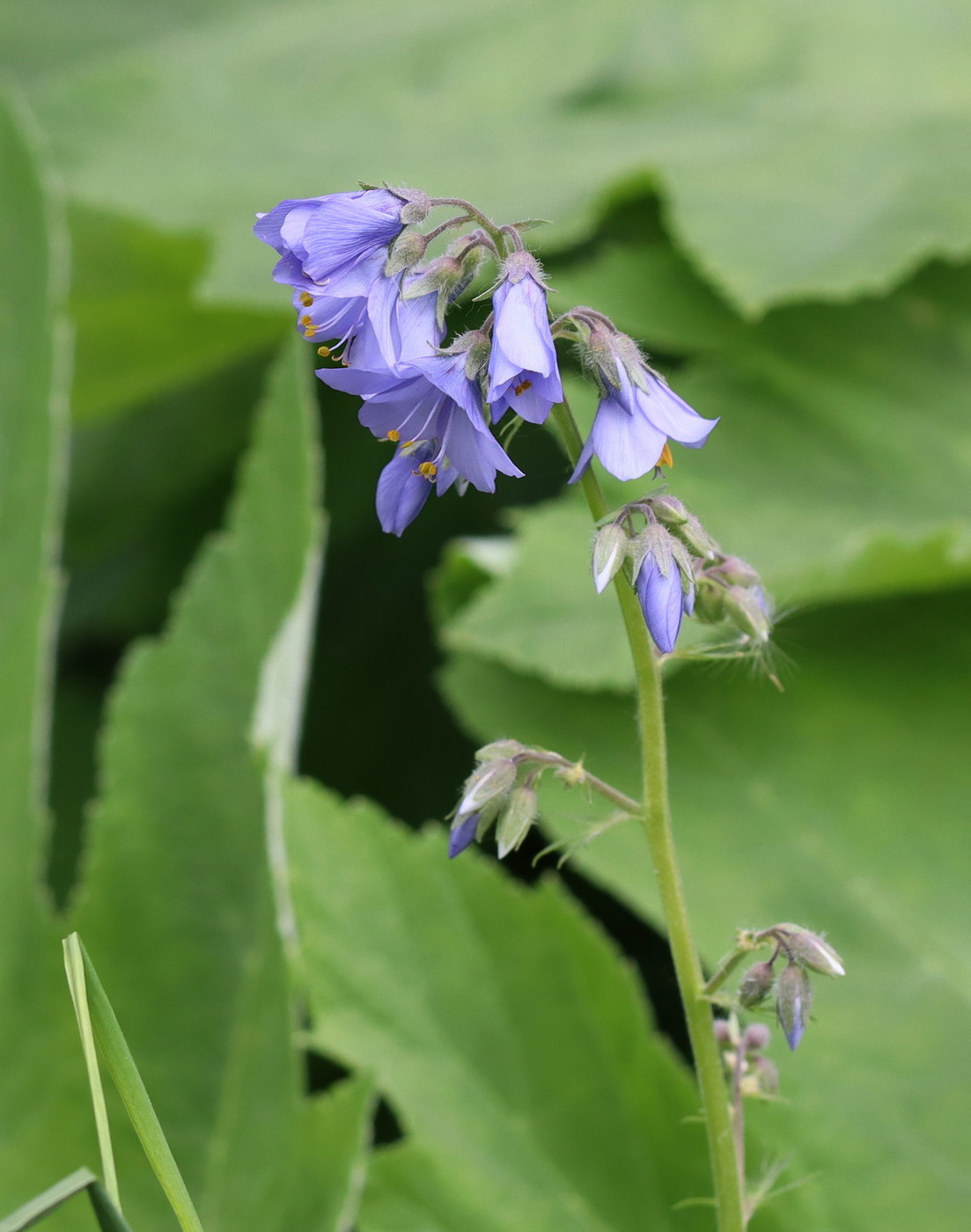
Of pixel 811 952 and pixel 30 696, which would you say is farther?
pixel 30 696

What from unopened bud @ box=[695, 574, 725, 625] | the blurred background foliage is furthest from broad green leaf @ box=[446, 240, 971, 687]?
unopened bud @ box=[695, 574, 725, 625]

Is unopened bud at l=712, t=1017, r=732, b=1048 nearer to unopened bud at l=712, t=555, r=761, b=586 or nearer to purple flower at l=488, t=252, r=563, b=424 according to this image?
unopened bud at l=712, t=555, r=761, b=586

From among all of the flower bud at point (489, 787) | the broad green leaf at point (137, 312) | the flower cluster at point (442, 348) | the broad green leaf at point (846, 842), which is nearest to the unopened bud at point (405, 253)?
the flower cluster at point (442, 348)

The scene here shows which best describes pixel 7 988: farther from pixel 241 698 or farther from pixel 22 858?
pixel 241 698

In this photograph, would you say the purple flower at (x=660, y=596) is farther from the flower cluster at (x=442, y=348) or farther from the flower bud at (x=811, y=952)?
the flower bud at (x=811, y=952)

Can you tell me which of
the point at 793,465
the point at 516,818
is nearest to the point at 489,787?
the point at 516,818

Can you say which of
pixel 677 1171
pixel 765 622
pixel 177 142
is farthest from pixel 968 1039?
pixel 177 142

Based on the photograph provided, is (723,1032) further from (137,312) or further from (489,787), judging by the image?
(137,312)
